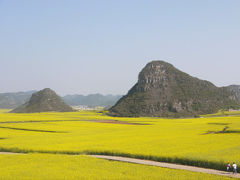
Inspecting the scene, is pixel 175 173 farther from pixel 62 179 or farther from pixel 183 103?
pixel 183 103

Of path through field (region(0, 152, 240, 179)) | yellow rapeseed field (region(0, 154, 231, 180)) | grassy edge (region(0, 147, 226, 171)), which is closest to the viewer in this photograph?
yellow rapeseed field (region(0, 154, 231, 180))

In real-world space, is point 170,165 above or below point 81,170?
above

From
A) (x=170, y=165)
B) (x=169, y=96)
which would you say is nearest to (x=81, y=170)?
(x=170, y=165)

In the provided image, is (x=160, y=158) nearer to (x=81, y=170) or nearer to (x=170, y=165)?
(x=170, y=165)

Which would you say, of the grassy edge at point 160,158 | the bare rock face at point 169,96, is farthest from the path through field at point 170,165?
the bare rock face at point 169,96

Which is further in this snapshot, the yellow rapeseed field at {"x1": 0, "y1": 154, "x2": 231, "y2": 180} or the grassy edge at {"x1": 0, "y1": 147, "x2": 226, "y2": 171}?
the grassy edge at {"x1": 0, "y1": 147, "x2": 226, "y2": 171}

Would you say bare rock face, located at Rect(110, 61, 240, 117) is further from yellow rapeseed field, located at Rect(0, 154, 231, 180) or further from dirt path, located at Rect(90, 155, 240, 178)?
yellow rapeseed field, located at Rect(0, 154, 231, 180)

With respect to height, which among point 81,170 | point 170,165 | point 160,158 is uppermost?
point 160,158

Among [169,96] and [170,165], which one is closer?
[170,165]

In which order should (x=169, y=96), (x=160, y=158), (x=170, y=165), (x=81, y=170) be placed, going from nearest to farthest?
(x=81, y=170)
(x=170, y=165)
(x=160, y=158)
(x=169, y=96)

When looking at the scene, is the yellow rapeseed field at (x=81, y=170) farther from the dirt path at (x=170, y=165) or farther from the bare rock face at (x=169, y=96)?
the bare rock face at (x=169, y=96)

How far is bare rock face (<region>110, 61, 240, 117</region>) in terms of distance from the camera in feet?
493

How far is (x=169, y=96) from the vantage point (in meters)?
161

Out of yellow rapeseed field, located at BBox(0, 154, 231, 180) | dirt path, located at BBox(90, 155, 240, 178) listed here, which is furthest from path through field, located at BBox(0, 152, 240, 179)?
yellow rapeseed field, located at BBox(0, 154, 231, 180)
